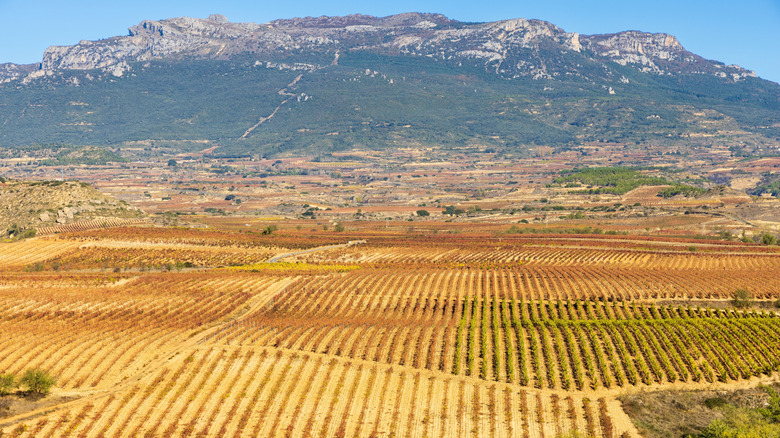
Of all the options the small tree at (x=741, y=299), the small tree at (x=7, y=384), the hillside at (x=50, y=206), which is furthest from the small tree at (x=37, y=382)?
the hillside at (x=50, y=206)

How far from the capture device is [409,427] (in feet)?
121

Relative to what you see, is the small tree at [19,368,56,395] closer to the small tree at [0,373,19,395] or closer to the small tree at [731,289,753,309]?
the small tree at [0,373,19,395]

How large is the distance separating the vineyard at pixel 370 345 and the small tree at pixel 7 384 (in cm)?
208

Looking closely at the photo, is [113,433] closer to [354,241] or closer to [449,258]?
[449,258]

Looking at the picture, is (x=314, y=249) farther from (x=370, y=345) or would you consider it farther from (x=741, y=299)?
(x=741, y=299)

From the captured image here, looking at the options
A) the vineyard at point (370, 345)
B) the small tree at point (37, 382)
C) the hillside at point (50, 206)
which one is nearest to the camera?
the vineyard at point (370, 345)

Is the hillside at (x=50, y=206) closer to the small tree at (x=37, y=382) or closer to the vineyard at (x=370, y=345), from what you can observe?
the vineyard at (x=370, y=345)

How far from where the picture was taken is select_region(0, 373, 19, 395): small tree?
38469 mm

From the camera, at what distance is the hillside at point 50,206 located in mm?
119500

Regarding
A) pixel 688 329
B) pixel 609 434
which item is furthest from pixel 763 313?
pixel 609 434

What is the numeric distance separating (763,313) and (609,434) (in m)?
32.2

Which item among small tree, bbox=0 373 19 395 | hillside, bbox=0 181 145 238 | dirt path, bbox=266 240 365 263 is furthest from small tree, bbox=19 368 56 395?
hillside, bbox=0 181 145 238

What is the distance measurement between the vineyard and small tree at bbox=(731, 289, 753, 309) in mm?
830

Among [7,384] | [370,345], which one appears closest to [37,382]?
[7,384]
